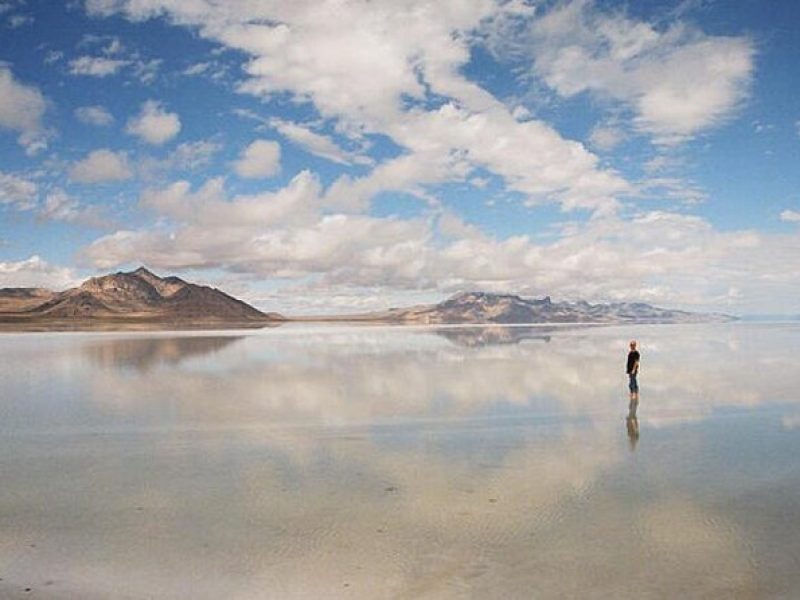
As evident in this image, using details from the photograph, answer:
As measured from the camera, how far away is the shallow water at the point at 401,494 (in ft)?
24.3

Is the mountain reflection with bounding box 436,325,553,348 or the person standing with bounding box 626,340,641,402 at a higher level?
the person standing with bounding box 626,340,641,402

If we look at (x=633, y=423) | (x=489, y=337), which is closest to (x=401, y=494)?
(x=633, y=423)

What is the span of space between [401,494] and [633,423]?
9.00 metres

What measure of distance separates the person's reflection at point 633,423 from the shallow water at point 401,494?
98 millimetres

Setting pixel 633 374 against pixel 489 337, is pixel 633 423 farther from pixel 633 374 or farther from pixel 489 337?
pixel 489 337

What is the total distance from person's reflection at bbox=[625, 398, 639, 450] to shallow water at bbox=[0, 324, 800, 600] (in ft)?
0.32

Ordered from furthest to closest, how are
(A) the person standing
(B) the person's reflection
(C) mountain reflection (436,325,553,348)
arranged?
(C) mountain reflection (436,325,553,348)
(A) the person standing
(B) the person's reflection

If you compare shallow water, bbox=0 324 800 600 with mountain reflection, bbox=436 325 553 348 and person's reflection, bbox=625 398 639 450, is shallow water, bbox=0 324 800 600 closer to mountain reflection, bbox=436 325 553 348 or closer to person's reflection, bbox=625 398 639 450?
person's reflection, bbox=625 398 639 450

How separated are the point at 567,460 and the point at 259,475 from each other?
609cm

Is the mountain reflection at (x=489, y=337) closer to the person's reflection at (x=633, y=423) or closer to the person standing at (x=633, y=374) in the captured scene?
the person standing at (x=633, y=374)

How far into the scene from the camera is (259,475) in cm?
1197

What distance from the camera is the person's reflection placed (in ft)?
49.5

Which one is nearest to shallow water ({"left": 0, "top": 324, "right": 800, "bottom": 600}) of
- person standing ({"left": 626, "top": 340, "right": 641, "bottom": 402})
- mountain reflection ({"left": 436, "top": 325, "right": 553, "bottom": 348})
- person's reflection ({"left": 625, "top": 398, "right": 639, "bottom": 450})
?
person's reflection ({"left": 625, "top": 398, "right": 639, "bottom": 450})

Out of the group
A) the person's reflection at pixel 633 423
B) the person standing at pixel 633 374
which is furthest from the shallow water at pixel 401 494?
the person standing at pixel 633 374
